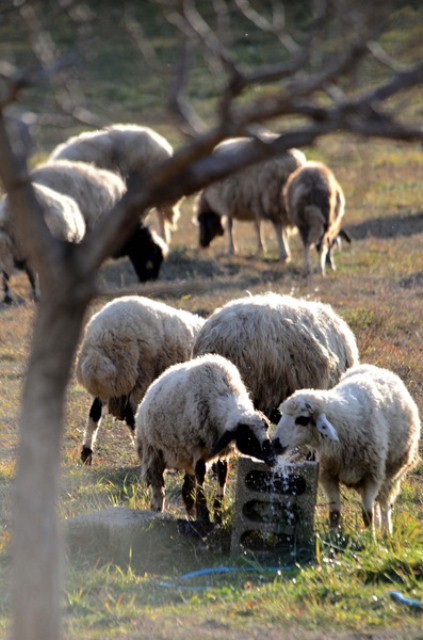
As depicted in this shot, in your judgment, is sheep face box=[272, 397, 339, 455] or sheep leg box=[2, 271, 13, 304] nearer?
sheep face box=[272, 397, 339, 455]

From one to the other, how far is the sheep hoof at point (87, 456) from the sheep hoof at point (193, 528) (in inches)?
83.3

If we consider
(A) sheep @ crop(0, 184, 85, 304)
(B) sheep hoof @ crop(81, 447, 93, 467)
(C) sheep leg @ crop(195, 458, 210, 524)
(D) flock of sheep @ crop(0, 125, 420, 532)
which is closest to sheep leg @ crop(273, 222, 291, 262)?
(A) sheep @ crop(0, 184, 85, 304)

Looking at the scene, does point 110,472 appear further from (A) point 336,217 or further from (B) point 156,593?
(A) point 336,217

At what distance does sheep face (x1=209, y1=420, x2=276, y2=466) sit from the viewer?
267 inches

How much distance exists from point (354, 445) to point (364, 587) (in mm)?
1328

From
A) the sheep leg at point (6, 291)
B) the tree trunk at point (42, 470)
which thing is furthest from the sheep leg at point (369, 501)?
the sheep leg at point (6, 291)

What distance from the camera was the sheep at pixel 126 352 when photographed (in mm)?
8961

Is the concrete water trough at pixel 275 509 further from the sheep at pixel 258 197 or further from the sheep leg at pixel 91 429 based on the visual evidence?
the sheep at pixel 258 197

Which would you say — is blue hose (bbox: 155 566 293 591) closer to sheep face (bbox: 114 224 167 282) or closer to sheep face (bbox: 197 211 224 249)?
sheep face (bbox: 114 224 167 282)

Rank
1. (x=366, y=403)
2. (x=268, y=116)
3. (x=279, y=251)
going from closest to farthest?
1. (x=268, y=116)
2. (x=366, y=403)
3. (x=279, y=251)

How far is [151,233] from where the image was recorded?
16172 mm

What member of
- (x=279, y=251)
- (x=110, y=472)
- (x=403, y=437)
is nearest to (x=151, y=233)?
(x=279, y=251)

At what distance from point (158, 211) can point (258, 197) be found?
3337mm

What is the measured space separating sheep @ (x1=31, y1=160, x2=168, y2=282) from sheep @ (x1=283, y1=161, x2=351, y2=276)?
2.08 meters
